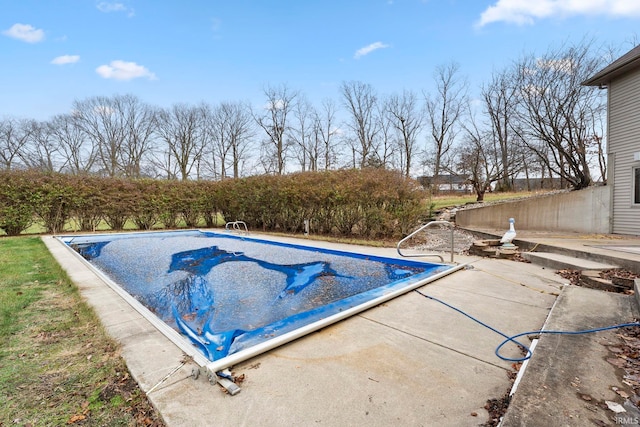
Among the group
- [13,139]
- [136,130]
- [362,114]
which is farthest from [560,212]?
[13,139]

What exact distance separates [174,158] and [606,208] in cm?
3085

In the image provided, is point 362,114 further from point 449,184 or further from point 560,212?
point 560,212

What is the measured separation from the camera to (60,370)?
2229 millimetres

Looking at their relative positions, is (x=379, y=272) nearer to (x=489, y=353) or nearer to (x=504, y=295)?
(x=504, y=295)

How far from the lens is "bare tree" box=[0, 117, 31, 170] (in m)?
26.5

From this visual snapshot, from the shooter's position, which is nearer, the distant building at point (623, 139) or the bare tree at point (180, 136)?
→ the distant building at point (623, 139)

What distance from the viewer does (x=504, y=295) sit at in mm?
3881

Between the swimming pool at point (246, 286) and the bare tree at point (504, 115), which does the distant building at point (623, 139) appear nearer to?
the bare tree at point (504, 115)

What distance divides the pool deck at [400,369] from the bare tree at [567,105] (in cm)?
1215

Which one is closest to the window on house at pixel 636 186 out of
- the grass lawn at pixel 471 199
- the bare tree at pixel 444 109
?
the grass lawn at pixel 471 199

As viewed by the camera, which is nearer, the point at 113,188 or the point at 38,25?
the point at 38,25

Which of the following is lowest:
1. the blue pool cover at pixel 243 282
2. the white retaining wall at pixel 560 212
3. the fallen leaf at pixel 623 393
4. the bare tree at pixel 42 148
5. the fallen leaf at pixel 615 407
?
the blue pool cover at pixel 243 282

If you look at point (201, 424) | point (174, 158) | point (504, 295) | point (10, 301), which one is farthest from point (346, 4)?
point (174, 158)

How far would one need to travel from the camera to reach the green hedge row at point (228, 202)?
8.77 metres
